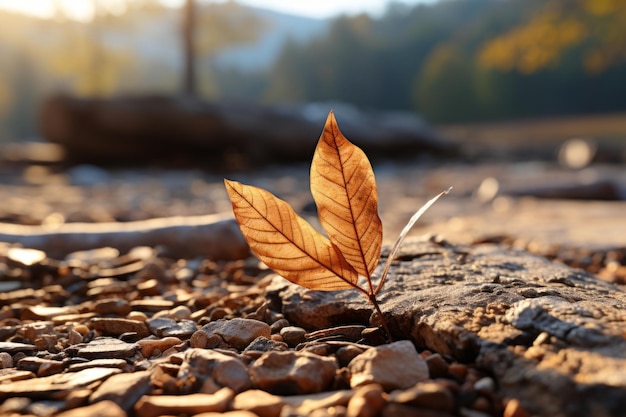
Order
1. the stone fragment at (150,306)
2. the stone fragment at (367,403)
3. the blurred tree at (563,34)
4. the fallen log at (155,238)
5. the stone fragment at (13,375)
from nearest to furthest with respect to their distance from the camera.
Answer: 1. the stone fragment at (367,403)
2. the stone fragment at (13,375)
3. the stone fragment at (150,306)
4. the fallen log at (155,238)
5. the blurred tree at (563,34)

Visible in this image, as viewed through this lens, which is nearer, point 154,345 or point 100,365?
point 100,365

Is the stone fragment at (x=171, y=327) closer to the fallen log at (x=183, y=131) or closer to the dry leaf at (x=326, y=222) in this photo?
the dry leaf at (x=326, y=222)

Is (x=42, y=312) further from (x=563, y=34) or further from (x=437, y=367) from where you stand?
(x=563, y=34)

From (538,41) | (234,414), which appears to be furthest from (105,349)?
(538,41)

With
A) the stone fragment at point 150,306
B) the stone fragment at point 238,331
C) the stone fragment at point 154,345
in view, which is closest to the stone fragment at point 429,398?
the stone fragment at point 238,331

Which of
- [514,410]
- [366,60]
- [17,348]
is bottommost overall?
[514,410]

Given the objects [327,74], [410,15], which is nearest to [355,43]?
[327,74]
